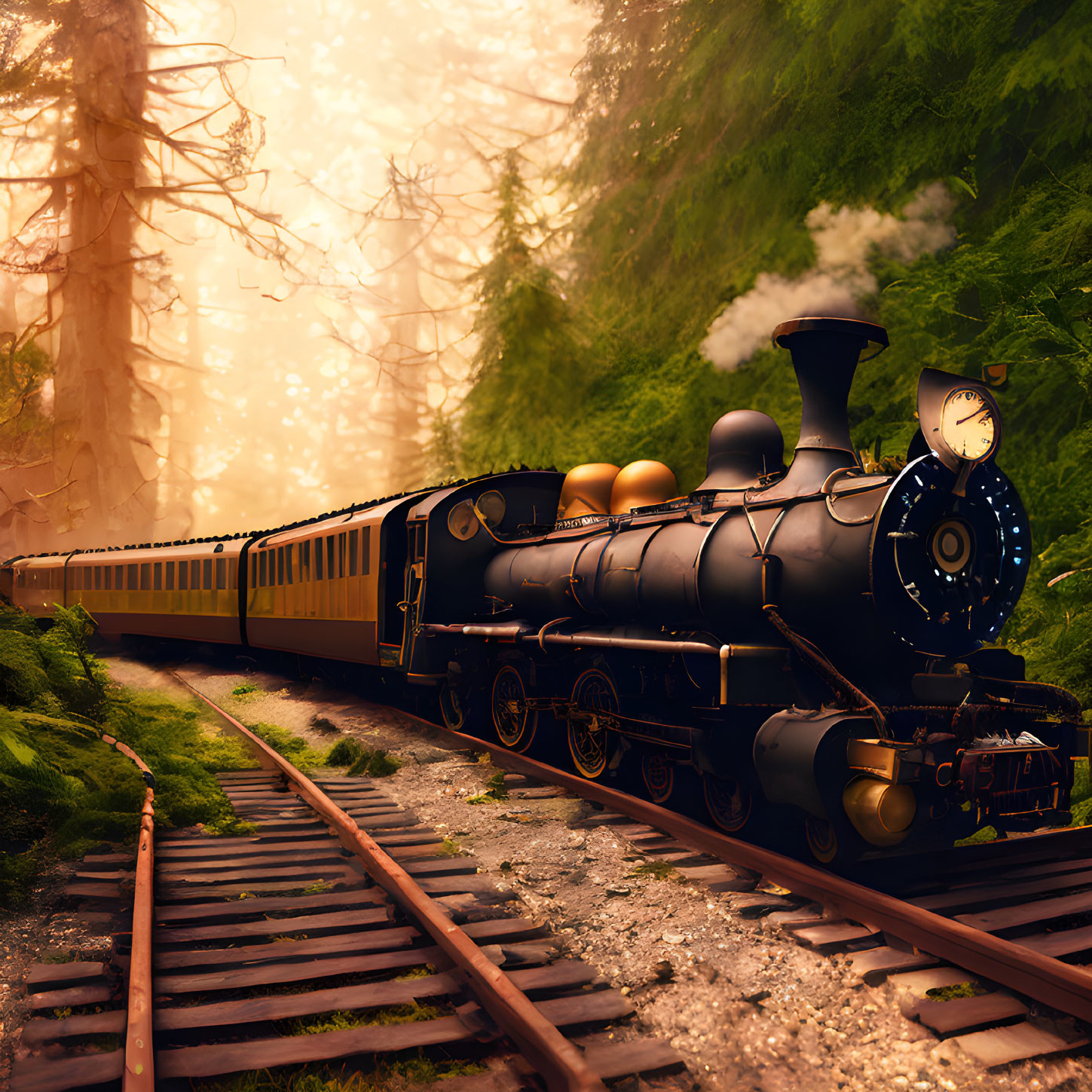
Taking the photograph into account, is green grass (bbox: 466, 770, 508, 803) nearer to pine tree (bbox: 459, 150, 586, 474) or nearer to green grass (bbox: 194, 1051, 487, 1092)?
green grass (bbox: 194, 1051, 487, 1092)

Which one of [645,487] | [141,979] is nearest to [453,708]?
[645,487]

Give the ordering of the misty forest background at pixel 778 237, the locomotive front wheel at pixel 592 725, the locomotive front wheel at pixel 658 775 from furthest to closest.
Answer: the misty forest background at pixel 778 237 → the locomotive front wheel at pixel 592 725 → the locomotive front wheel at pixel 658 775

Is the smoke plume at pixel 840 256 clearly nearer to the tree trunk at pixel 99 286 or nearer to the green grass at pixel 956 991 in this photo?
the green grass at pixel 956 991

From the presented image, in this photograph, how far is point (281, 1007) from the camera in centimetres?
323

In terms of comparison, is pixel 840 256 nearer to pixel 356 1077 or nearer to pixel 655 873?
pixel 655 873

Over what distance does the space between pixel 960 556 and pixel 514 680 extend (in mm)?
4597

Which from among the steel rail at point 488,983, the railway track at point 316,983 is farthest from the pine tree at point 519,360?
the railway track at point 316,983

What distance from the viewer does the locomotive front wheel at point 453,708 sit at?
9.63 m

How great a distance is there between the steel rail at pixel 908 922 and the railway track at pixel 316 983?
134 centimetres

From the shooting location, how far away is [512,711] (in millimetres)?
8570

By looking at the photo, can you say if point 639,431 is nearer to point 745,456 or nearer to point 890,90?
point 890,90

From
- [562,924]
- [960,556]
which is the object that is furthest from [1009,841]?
[562,924]

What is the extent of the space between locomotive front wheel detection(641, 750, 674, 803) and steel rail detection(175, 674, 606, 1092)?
7.44 ft

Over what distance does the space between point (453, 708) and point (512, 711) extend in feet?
4.95
